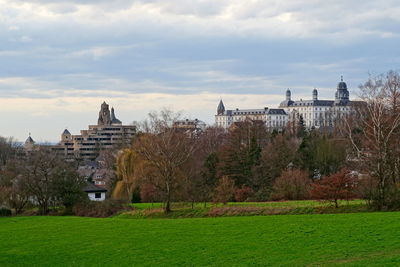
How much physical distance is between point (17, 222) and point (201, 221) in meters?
18.5

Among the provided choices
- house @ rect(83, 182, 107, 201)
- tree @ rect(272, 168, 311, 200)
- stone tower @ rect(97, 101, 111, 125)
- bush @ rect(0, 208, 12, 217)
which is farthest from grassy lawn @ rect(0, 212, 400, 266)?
stone tower @ rect(97, 101, 111, 125)

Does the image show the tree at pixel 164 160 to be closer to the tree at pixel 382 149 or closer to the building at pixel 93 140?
the tree at pixel 382 149

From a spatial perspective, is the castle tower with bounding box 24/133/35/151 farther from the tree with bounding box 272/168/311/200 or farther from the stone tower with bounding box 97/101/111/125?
the tree with bounding box 272/168/311/200

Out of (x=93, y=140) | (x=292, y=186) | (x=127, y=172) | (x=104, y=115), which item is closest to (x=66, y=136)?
(x=104, y=115)

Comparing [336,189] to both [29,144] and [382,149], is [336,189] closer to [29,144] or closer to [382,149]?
[382,149]

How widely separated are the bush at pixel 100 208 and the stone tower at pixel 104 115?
5385 inches

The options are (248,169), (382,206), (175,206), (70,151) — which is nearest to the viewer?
(382,206)

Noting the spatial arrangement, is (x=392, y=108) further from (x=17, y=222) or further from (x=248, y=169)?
(x=17, y=222)

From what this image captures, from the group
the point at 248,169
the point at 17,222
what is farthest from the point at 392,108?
the point at 17,222

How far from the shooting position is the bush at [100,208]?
52300 mm

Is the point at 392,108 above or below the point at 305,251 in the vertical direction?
above

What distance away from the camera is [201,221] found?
38219 mm

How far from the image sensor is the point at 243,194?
183ft

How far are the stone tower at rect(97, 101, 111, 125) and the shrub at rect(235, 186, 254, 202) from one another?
455 feet
